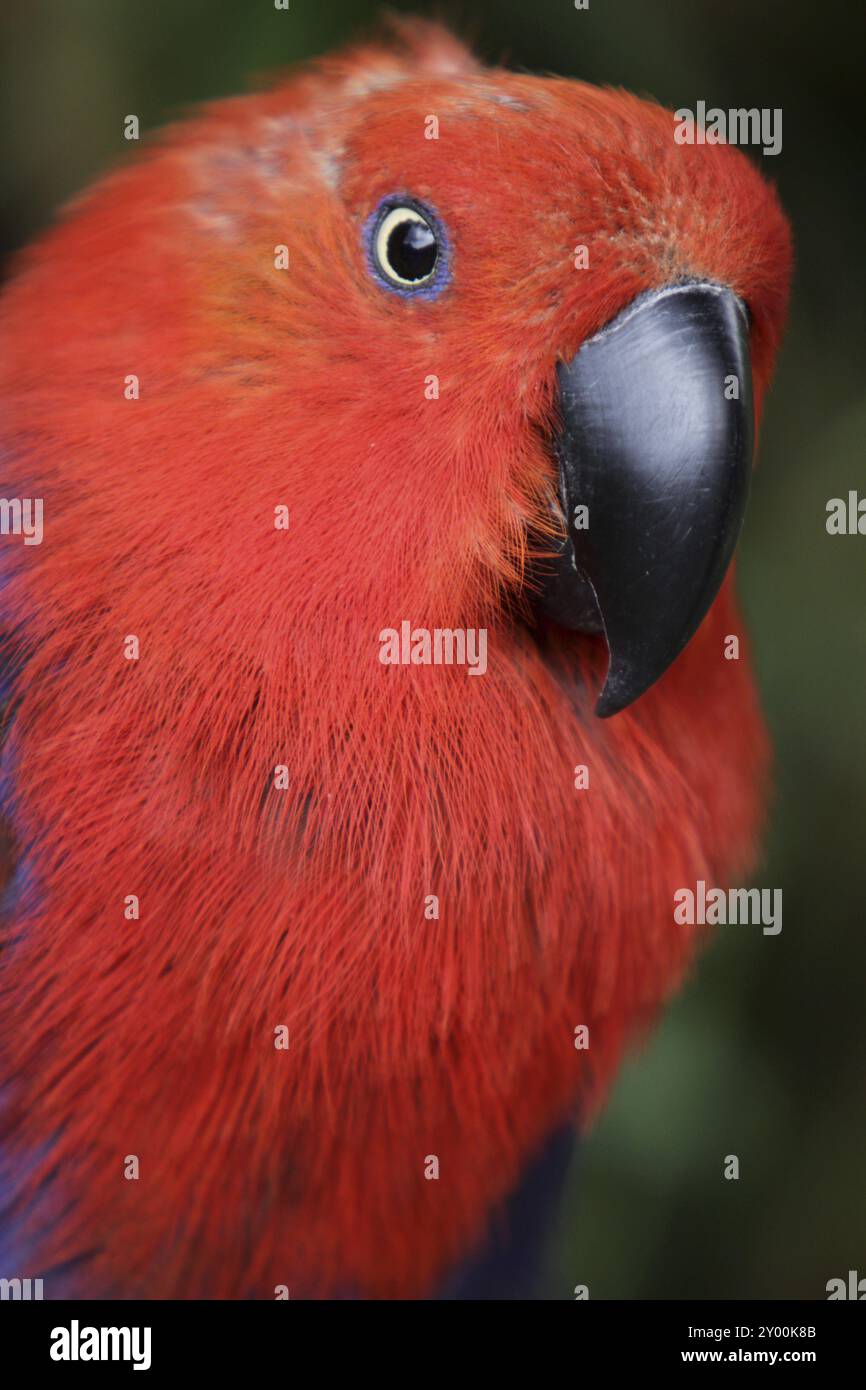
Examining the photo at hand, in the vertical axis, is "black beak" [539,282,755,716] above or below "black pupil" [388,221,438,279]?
below

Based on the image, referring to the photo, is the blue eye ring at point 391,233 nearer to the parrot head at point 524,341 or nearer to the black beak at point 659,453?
the parrot head at point 524,341

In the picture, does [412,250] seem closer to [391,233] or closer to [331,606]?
[391,233]

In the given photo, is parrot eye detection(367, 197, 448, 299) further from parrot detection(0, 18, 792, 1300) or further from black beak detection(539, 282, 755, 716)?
black beak detection(539, 282, 755, 716)

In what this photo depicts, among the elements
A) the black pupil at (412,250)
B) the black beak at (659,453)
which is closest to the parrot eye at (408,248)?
the black pupil at (412,250)

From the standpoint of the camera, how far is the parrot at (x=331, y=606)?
75 centimetres

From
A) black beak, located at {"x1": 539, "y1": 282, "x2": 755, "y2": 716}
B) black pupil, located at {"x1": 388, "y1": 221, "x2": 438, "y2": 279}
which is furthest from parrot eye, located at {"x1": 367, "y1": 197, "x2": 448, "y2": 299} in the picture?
black beak, located at {"x1": 539, "y1": 282, "x2": 755, "y2": 716}

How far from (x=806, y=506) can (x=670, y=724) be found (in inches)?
21.1

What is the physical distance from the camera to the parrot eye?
0.75 meters

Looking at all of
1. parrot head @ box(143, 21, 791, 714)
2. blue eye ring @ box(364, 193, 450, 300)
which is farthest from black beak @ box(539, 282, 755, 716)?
blue eye ring @ box(364, 193, 450, 300)

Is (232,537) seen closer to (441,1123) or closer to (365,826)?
(365,826)

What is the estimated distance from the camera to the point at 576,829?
84 centimetres

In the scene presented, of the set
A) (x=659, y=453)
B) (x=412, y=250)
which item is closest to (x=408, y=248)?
(x=412, y=250)

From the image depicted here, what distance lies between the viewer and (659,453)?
0.75 m

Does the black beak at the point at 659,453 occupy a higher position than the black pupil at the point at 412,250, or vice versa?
the black pupil at the point at 412,250
